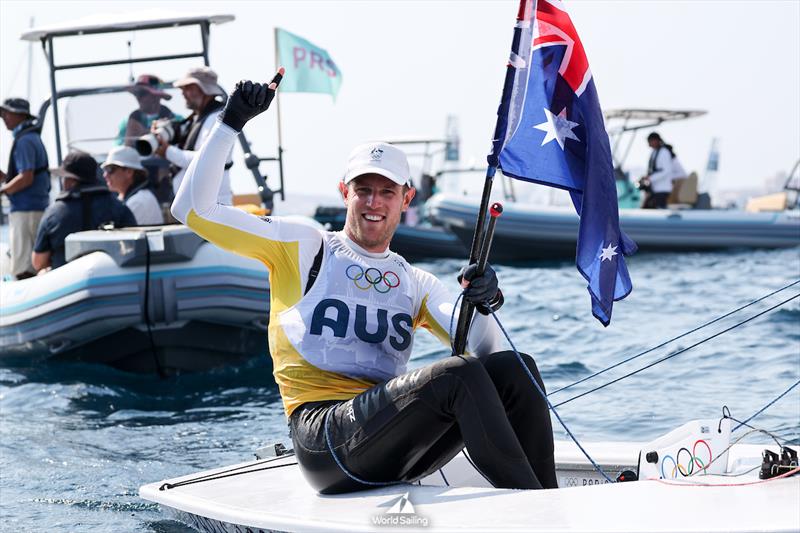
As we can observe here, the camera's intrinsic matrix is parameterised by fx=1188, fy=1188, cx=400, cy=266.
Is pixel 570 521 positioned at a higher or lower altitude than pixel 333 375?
lower

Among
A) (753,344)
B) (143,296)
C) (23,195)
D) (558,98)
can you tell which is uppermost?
(558,98)

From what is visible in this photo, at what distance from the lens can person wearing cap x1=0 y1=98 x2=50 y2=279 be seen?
26.5 feet

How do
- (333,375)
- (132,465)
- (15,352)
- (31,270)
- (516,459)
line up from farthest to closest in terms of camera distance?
1. (31,270)
2. (15,352)
3. (132,465)
4. (333,375)
5. (516,459)

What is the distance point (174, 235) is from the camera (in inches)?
278

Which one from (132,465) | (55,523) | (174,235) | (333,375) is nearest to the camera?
(333,375)

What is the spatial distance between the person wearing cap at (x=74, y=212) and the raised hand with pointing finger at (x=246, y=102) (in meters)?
4.27

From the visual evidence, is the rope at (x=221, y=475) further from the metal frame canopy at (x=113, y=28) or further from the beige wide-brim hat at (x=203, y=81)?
the metal frame canopy at (x=113, y=28)

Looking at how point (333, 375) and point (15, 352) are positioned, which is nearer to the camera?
point (333, 375)

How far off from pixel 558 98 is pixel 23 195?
17.9 feet

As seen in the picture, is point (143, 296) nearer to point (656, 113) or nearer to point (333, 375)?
point (333, 375)

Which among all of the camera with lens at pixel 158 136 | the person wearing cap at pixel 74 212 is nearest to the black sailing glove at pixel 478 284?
the camera with lens at pixel 158 136

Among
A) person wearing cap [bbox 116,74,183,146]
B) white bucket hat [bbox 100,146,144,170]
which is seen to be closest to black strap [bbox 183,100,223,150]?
white bucket hat [bbox 100,146,144,170]

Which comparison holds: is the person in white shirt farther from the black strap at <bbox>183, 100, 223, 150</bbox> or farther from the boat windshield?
the black strap at <bbox>183, 100, 223, 150</bbox>

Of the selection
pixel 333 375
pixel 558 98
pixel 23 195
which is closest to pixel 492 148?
pixel 558 98
